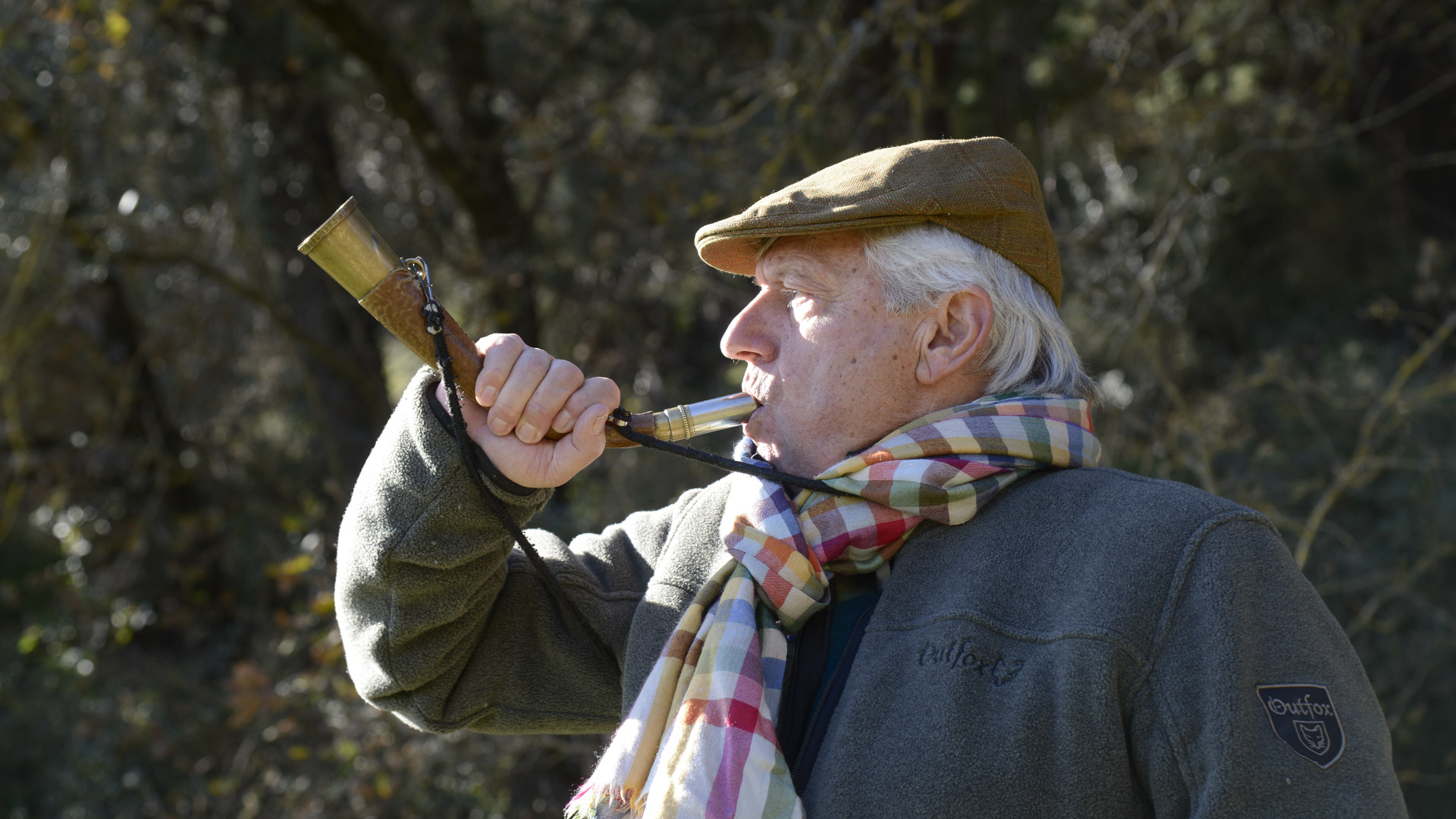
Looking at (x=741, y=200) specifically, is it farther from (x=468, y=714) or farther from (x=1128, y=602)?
(x=1128, y=602)

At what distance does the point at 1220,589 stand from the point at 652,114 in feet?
17.8

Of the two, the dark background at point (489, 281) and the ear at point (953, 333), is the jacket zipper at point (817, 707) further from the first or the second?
the dark background at point (489, 281)

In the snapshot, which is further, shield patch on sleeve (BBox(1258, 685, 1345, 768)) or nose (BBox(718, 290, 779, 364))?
nose (BBox(718, 290, 779, 364))

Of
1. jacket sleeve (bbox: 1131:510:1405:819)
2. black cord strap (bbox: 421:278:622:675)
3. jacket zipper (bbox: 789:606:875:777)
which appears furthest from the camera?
black cord strap (bbox: 421:278:622:675)

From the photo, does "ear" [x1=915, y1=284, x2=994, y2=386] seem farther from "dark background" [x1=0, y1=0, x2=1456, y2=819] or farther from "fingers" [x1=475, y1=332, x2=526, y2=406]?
"dark background" [x1=0, y1=0, x2=1456, y2=819]

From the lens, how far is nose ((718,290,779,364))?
189 cm

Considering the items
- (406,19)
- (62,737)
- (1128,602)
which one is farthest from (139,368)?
(1128,602)

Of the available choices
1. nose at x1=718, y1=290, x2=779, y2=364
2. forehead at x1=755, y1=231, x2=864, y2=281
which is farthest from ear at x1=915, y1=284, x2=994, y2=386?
nose at x1=718, y1=290, x2=779, y2=364

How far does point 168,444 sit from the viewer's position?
7.01 metres

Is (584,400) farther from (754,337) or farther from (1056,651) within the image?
(1056,651)

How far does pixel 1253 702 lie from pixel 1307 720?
0.24 feet

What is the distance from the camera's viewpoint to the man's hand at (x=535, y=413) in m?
1.72

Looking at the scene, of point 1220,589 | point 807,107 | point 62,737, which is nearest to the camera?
point 1220,589

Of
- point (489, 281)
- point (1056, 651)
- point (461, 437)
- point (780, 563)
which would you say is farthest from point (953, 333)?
point (489, 281)
